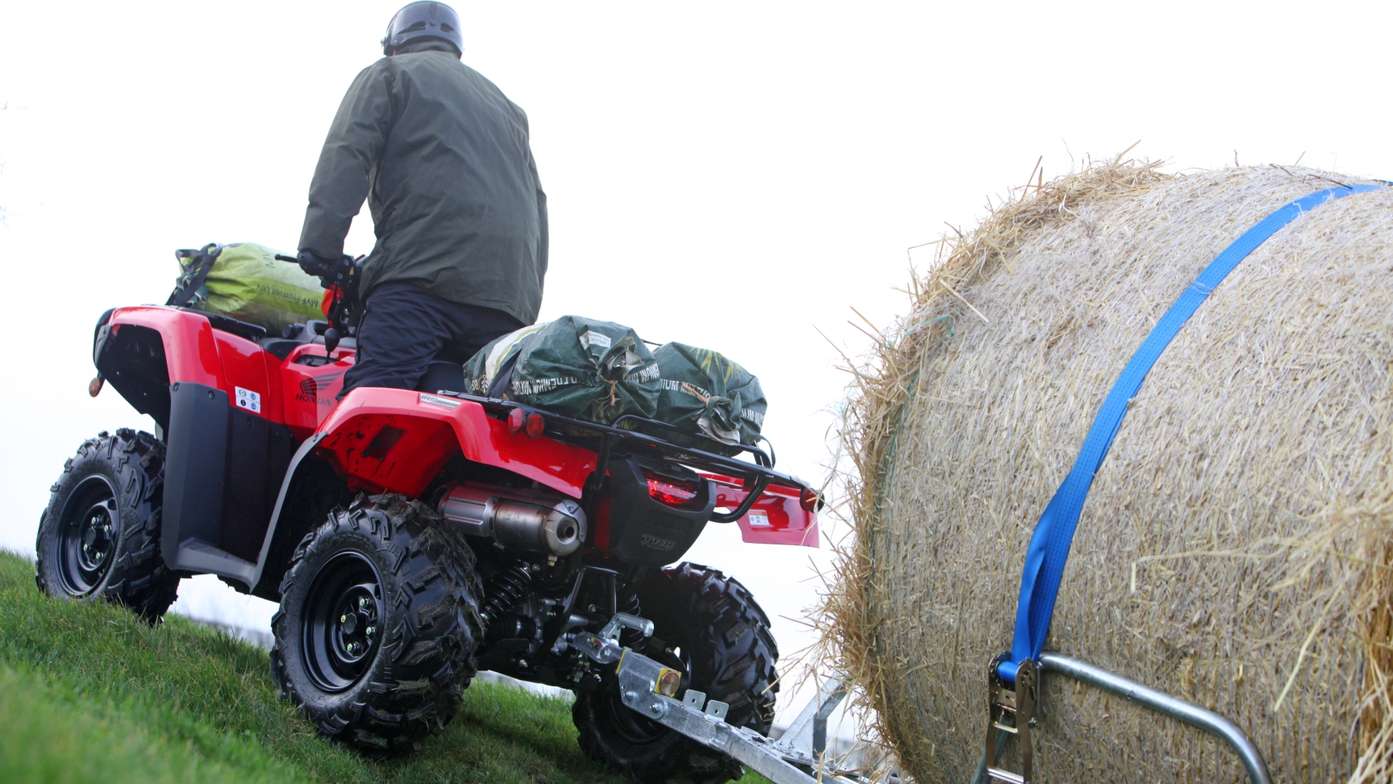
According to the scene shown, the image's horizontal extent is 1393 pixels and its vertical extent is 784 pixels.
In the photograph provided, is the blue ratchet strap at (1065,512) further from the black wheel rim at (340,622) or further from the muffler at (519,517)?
the black wheel rim at (340,622)

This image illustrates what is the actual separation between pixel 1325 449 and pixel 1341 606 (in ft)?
1.06

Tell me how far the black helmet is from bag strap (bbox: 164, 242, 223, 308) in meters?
1.18

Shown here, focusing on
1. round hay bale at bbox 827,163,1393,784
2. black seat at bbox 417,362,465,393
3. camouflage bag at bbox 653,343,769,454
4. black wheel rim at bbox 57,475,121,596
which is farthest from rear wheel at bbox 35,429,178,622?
round hay bale at bbox 827,163,1393,784

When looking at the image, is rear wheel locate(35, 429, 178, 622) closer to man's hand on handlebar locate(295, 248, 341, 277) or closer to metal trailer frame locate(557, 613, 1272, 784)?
man's hand on handlebar locate(295, 248, 341, 277)

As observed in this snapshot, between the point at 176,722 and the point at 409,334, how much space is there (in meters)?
1.58

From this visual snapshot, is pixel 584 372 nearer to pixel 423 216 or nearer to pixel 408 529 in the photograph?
pixel 408 529

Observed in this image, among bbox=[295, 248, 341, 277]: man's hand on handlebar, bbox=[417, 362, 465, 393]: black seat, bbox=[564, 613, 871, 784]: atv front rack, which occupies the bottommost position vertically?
bbox=[564, 613, 871, 784]: atv front rack

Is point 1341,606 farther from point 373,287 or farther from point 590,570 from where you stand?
point 373,287

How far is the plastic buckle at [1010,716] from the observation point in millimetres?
2818

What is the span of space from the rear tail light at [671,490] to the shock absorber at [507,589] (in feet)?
1.87

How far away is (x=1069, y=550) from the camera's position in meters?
2.78

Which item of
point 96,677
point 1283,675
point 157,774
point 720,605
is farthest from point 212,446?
point 1283,675

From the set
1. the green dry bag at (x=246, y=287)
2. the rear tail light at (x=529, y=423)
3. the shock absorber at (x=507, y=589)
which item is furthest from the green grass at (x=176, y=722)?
the green dry bag at (x=246, y=287)

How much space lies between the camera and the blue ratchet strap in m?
2.79
